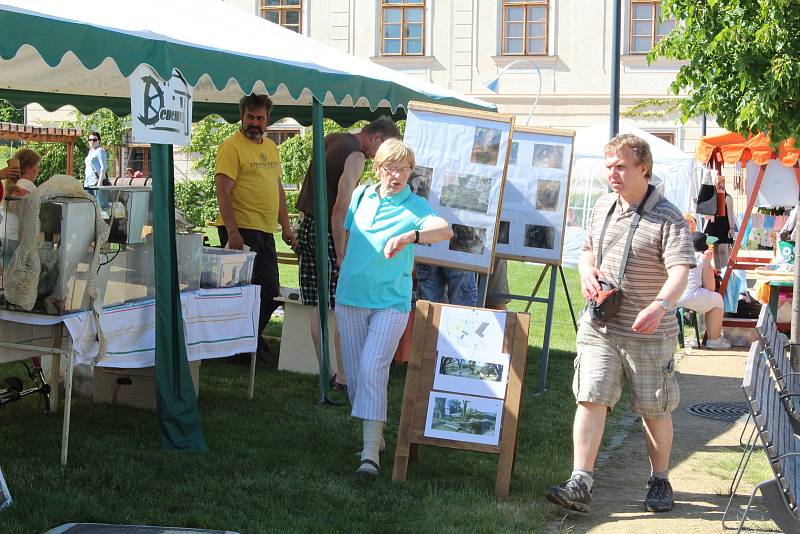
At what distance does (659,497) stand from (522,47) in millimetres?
22158

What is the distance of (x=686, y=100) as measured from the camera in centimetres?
861

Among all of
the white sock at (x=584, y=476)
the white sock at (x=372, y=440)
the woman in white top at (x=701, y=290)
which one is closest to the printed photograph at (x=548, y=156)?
the woman in white top at (x=701, y=290)

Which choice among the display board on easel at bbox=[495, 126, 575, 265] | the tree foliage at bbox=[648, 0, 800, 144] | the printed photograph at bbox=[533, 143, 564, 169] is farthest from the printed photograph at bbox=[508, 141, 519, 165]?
the tree foliage at bbox=[648, 0, 800, 144]

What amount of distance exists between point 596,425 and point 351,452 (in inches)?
59.9

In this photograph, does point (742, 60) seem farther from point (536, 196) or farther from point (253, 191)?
point (253, 191)

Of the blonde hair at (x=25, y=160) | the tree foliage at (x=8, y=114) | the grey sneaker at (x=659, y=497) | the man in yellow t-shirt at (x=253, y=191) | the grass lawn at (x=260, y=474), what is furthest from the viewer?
the tree foliage at (x=8, y=114)

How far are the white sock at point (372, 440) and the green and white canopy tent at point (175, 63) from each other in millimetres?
979

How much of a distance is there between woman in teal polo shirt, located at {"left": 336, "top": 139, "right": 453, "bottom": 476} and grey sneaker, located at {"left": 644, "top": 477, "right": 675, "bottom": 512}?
52.2 inches

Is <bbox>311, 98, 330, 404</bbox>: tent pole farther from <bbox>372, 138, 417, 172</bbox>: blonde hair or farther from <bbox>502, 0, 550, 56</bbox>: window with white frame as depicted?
<bbox>502, 0, 550, 56</bbox>: window with white frame

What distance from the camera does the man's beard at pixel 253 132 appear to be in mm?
8023

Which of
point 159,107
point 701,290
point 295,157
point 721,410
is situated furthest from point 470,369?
point 295,157

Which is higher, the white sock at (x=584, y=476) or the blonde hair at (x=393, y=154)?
the blonde hair at (x=393, y=154)

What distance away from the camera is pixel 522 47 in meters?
26.4

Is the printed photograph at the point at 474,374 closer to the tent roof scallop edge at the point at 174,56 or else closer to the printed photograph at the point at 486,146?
the printed photograph at the point at 486,146
